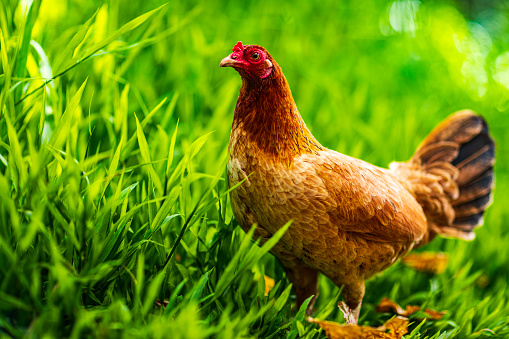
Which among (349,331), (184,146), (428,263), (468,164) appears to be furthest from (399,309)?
(184,146)

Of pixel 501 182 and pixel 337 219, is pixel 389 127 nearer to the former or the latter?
pixel 501 182

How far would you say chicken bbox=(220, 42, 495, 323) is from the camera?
1.57 meters

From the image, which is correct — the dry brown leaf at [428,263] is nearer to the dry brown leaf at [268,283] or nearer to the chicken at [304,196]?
the chicken at [304,196]

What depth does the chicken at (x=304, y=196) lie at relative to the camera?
1.57 m

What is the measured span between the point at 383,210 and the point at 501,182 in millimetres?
2362

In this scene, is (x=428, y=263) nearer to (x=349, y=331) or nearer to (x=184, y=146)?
(x=349, y=331)

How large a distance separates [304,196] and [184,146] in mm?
762

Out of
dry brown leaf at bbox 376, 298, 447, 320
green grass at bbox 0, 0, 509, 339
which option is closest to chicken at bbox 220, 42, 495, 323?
green grass at bbox 0, 0, 509, 339

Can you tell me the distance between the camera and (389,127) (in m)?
3.32

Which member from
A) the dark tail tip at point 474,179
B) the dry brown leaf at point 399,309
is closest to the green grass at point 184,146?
the dry brown leaf at point 399,309

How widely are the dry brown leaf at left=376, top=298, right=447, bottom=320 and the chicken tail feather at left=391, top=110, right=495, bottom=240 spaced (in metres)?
0.42

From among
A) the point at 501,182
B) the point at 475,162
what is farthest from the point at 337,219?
the point at 501,182

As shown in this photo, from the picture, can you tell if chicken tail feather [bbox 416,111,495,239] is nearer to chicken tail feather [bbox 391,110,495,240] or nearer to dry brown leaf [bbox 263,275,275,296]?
chicken tail feather [bbox 391,110,495,240]

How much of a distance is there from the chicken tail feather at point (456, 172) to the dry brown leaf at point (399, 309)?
42cm
